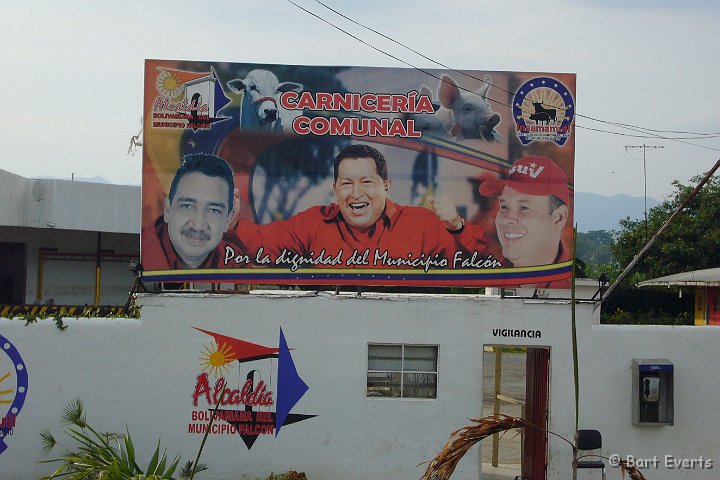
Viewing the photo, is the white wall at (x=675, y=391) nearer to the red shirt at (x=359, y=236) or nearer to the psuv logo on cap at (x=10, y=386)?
the red shirt at (x=359, y=236)

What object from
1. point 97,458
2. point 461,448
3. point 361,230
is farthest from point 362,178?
point 461,448

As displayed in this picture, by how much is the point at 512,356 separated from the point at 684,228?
32.7 ft

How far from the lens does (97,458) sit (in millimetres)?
12578

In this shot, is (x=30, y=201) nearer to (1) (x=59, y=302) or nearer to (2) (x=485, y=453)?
(1) (x=59, y=302)

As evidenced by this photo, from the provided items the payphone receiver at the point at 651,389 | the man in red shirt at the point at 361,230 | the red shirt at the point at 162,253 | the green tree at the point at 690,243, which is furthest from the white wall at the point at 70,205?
the green tree at the point at 690,243

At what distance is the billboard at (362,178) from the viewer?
14.6 meters

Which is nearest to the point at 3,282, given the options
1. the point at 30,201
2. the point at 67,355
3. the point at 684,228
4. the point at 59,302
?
the point at 59,302

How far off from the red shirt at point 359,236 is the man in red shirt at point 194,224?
1.30 feet

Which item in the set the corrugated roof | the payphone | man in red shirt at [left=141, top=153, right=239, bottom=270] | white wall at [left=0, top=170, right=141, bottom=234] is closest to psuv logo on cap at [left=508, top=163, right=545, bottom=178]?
the payphone

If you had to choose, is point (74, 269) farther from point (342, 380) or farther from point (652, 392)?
point (652, 392)

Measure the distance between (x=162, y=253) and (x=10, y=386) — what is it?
3.03 meters

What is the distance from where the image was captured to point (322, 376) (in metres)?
14.5

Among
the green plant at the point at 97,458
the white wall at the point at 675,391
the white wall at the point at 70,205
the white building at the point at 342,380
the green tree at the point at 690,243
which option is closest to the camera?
the green plant at the point at 97,458

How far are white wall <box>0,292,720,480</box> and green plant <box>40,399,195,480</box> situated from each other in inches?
8.2
